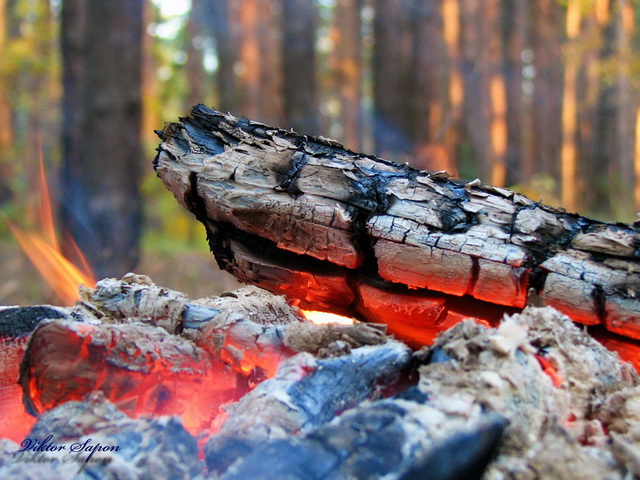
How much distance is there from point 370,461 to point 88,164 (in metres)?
4.32

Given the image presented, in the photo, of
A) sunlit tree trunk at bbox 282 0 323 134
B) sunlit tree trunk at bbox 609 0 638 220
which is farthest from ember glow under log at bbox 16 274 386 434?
sunlit tree trunk at bbox 609 0 638 220

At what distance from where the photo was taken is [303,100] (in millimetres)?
7402

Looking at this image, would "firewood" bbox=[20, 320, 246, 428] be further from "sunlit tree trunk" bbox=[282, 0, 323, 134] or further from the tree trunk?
"sunlit tree trunk" bbox=[282, 0, 323, 134]

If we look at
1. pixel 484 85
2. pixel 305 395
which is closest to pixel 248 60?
pixel 484 85

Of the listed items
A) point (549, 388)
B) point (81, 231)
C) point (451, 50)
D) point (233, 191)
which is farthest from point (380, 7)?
point (549, 388)

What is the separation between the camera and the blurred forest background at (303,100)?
4863 mm

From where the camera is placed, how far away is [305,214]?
6.16 ft

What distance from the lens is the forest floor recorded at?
24.5 feet

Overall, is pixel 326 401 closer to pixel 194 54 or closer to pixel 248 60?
pixel 248 60

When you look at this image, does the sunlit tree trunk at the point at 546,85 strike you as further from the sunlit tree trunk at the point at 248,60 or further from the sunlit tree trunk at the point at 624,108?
the sunlit tree trunk at the point at 248,60

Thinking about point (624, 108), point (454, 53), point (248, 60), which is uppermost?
point (454, 53)

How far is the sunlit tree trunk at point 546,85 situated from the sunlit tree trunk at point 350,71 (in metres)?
4.49

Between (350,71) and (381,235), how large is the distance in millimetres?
12474

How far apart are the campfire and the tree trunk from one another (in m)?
2.74
